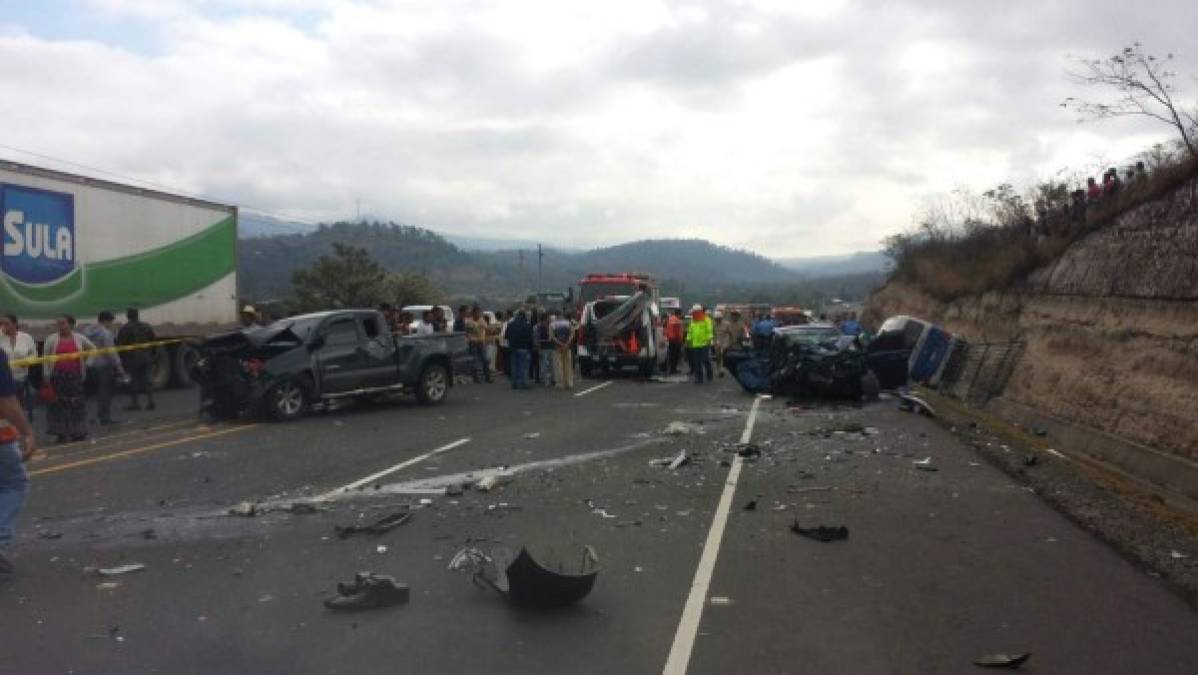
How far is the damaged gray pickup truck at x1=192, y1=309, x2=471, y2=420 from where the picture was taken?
15383 mm

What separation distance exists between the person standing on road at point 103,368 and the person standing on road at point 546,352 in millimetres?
9682

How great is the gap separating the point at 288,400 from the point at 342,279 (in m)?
45.7

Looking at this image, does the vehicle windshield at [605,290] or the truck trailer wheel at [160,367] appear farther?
the vehicle windshield at [605,290]

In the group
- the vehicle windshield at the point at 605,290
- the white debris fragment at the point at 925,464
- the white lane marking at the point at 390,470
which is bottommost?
the white debris fragment at the point at 925,464

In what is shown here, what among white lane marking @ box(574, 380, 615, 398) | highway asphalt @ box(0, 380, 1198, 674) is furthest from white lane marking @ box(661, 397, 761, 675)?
white lane marking @ box(574, 380, 615, 398)

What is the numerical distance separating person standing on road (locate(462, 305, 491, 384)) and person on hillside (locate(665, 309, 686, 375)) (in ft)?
18.0

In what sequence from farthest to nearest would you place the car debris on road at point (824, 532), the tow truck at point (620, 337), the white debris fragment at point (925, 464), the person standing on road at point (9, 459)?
the tow truck at point (620, 337), the white debris fragment at point (925, 464), the car debris on road at point (824, 532), the person standing on road at point (9, 459)

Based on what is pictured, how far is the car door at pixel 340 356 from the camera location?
16.3 meters

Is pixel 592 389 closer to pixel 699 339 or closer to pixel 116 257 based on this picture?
pixel 699 339

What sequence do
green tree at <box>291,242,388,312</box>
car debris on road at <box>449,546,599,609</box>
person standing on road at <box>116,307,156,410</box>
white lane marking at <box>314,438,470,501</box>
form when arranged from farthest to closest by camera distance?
green tree at <box>291,242,388,312</box> → person standing on road at <box>116,307,156,410</box> → white lane marking at <box>314,438,470,501</box> → car debris on road at <box>449,546,599,609</box>

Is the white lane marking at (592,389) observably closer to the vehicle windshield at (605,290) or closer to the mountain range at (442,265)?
the vehicle windshield at (605,290)

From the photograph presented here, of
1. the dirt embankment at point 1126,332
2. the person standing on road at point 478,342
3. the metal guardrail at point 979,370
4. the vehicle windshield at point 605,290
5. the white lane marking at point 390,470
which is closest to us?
the white lane marking at point 390,470

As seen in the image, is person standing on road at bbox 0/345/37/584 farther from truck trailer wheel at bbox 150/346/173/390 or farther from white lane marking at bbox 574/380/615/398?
truck trailer wheel at bbox 150/346/173/390

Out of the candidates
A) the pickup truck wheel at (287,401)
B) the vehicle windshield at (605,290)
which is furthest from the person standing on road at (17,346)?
the vehicle windshield at (605,290)
